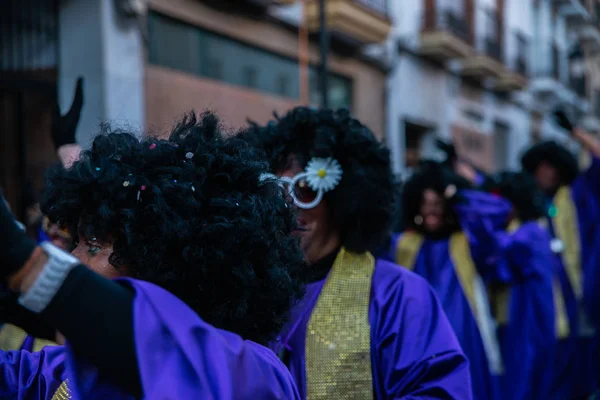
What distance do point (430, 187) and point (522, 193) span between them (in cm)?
189

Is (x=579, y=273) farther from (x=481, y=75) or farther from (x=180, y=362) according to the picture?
(x=481, y=75)

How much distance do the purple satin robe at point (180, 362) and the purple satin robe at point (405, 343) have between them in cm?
90

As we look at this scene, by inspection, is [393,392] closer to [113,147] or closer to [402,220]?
[113,147]

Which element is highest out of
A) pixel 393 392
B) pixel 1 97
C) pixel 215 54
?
pixel 215 54

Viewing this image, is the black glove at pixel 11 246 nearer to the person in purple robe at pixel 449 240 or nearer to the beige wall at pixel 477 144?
the person in purple robe at pixel 449 240

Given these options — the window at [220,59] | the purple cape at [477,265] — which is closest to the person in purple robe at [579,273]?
the purple cape at [477,265]

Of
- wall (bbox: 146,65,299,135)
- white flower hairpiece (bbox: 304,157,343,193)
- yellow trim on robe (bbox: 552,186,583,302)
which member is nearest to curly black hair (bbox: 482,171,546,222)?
yellow trim on robe (bbox: 552,186,583,302)

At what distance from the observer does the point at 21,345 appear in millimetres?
2787

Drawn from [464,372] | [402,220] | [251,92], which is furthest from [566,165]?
[464,372]

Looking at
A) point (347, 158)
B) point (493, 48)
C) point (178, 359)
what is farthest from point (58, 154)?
point (493, 48)

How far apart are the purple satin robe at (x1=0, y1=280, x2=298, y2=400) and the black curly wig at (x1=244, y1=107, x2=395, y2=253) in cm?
149

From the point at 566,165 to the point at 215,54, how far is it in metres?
3.78

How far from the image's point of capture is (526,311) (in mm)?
5898

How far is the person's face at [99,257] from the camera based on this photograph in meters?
1.46
